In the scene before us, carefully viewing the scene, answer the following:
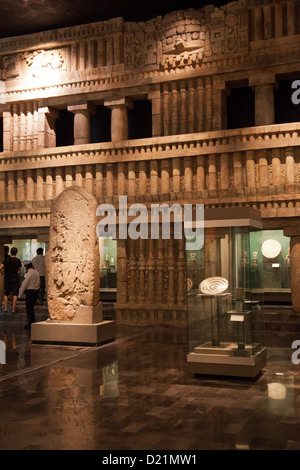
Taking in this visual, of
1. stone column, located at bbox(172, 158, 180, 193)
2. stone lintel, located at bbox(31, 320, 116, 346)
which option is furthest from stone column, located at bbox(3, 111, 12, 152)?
stone lintel, located at bbox(31, 320, 116, 346)

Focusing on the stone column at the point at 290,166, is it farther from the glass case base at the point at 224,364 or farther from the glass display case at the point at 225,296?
the glass case base at the point at 224,364

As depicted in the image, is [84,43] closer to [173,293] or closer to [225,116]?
[225,116]

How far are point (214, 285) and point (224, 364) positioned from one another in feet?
3.63

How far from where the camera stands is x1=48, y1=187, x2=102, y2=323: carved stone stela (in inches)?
392

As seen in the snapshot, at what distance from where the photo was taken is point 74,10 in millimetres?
14203

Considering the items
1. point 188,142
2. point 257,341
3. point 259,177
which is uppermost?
point 188,142

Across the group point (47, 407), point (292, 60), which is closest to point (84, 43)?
point (292, 60)

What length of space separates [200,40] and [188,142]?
276cm

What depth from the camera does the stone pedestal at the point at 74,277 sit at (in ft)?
32.5

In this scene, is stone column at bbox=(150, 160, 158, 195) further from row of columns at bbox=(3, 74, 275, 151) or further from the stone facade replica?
row of columns at bbox=(3, 74, 275, 151)

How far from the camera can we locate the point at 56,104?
49.6ft

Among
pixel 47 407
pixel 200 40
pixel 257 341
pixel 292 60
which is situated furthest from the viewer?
pixel 200 40

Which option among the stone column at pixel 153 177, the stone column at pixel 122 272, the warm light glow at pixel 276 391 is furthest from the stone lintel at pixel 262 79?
the warm light glow at pixel 276 391

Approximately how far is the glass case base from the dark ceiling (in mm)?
10506
